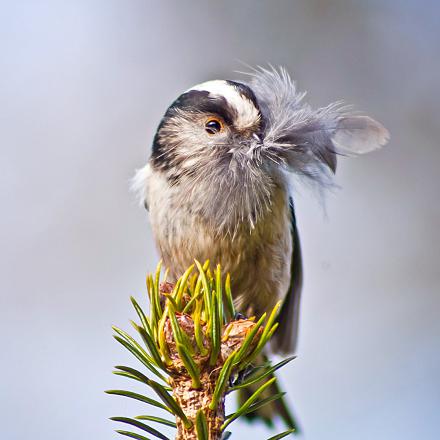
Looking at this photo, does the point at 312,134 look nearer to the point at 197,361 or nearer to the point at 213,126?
the point at 213,126

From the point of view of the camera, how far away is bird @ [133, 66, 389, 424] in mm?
1355

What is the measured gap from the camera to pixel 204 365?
0.83 metres

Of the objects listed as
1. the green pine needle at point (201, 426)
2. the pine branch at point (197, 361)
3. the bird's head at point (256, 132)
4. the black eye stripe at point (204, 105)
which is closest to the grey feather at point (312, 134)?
the bird's head at point (256, 132)

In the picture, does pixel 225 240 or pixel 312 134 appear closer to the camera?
pixel 312 134

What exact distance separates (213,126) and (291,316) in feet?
2.88

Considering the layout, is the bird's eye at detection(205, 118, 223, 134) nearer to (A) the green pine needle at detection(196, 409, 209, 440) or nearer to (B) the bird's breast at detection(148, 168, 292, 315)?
(B) the bird's breast at detection(148, 168, 292, 315)

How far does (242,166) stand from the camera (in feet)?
4.89

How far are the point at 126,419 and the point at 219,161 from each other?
0.89 metres

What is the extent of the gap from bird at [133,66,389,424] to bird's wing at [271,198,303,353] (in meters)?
0.32

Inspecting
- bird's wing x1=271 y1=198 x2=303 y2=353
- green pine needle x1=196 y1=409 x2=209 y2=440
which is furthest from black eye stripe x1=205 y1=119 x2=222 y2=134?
green pine needle x1=196 y1=409 x2=209 y2=440

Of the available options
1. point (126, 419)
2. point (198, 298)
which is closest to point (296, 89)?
point (198, 298)

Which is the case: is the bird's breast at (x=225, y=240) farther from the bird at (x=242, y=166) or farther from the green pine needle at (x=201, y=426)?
the green pine needle at (x=201, y=426)

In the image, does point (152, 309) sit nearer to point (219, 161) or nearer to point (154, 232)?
point (219, 161)

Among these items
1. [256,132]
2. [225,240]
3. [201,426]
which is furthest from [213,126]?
[201,426]
